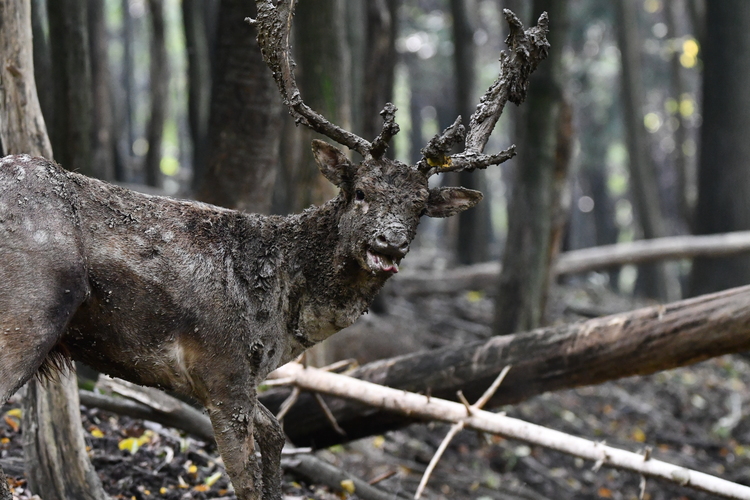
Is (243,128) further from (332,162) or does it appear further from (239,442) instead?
(239,442)

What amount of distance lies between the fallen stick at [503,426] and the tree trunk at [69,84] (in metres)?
2.79

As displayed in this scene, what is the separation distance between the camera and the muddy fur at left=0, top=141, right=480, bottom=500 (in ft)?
12.8

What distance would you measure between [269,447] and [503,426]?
2.20m

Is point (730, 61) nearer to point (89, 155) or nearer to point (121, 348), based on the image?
point (89, 155)

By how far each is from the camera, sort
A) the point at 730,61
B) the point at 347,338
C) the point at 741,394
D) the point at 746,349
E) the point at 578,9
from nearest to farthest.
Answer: the point at 746,349, the point at 347,338, the point at 741,394, the point at 730,61, the point at 578,9

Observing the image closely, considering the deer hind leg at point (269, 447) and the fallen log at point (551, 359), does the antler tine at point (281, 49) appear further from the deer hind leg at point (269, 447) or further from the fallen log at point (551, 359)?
the fallen log at point (551, 359)

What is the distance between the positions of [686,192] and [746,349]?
13.4 metres

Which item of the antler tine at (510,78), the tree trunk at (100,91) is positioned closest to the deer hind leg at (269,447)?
the antler tine at (510,78)

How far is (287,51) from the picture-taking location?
5.00 m

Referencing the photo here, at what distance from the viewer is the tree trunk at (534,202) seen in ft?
32.4

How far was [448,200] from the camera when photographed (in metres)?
4.98

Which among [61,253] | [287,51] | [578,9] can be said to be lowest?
[61,253]

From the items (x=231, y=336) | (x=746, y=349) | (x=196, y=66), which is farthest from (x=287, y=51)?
(x=196, y=66)

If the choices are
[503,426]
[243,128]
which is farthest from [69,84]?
[503,426]
